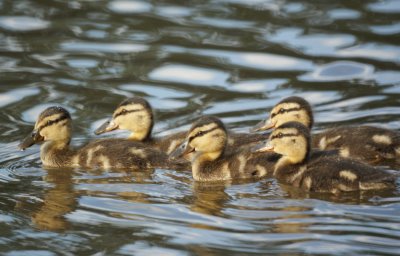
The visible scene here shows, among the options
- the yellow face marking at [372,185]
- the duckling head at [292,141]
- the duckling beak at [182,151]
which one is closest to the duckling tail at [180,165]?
the duckling beak at [182,151]

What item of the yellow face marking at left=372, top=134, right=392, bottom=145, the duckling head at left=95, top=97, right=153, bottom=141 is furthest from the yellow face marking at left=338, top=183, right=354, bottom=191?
the duckling head at left=95, top=97, right=153, bottom=141

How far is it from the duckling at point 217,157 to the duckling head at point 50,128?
92 cm

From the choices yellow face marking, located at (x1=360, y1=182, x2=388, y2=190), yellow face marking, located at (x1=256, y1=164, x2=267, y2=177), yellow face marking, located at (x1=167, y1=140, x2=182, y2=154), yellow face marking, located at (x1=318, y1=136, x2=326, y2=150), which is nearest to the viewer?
yellow face marking, located at (x1=360, y1=182, x2=388, y2=190)

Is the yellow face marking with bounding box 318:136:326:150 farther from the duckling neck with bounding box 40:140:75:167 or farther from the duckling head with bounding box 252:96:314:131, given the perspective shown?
the duckling neck with bounding box 40:140:75:167

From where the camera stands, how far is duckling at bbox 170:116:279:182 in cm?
718

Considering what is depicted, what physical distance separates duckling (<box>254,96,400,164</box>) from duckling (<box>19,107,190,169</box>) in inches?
33.4

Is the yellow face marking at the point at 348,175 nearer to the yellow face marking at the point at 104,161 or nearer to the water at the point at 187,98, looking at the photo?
the water at the point at 187,98

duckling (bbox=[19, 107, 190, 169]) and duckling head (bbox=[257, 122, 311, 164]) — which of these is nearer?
duckling head (bbox=[257, 122, 311, 164])

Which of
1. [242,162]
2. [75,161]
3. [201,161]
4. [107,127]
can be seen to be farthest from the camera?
[107,127]

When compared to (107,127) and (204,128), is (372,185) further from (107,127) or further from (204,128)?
(107,127)

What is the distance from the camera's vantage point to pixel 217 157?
738 centimetres

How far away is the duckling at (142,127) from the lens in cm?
780

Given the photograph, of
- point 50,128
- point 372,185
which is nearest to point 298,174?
point 372,185

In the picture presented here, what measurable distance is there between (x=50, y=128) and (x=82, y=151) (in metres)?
0.30
